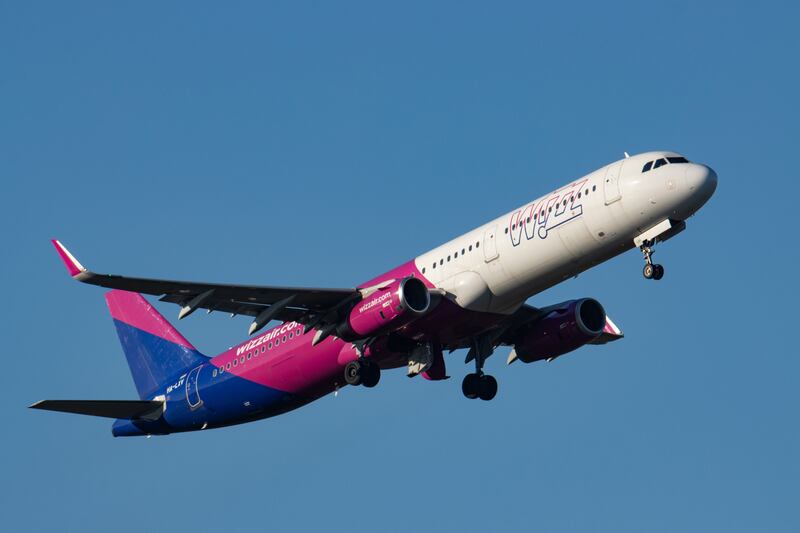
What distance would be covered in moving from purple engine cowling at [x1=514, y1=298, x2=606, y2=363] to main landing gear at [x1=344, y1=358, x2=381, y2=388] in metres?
6.47

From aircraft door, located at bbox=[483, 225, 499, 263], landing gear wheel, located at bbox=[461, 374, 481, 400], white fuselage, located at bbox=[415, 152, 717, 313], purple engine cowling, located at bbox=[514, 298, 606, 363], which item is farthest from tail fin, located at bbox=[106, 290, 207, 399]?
aircraft door, located at bbox=[483, 225, 499, 263]

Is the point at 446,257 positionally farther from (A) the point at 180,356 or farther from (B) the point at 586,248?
(A) the point at 180,356

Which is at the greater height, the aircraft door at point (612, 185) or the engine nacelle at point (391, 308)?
the aircraft door at point (612, 185)

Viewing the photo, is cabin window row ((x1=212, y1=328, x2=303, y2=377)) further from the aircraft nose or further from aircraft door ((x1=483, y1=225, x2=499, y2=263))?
the aircraft nose

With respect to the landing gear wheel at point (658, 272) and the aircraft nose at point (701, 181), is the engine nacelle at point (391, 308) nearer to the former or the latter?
the landing gear wheel at point (658, 272)

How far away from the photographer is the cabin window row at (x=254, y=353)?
160 ft

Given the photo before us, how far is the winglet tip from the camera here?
132 feet

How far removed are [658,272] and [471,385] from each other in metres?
10.5

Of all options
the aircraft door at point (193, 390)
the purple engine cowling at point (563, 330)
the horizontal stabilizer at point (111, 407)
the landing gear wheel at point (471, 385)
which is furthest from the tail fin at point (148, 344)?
the purple engine cowling at point (563, 330)

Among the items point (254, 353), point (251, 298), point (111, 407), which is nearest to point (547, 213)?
point (251, 298)

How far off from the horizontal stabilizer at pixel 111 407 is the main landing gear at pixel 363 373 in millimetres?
10685

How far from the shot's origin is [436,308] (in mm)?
44062

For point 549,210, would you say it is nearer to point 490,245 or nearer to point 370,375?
point 490,245

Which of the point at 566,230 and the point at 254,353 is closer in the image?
the point at 566,230
